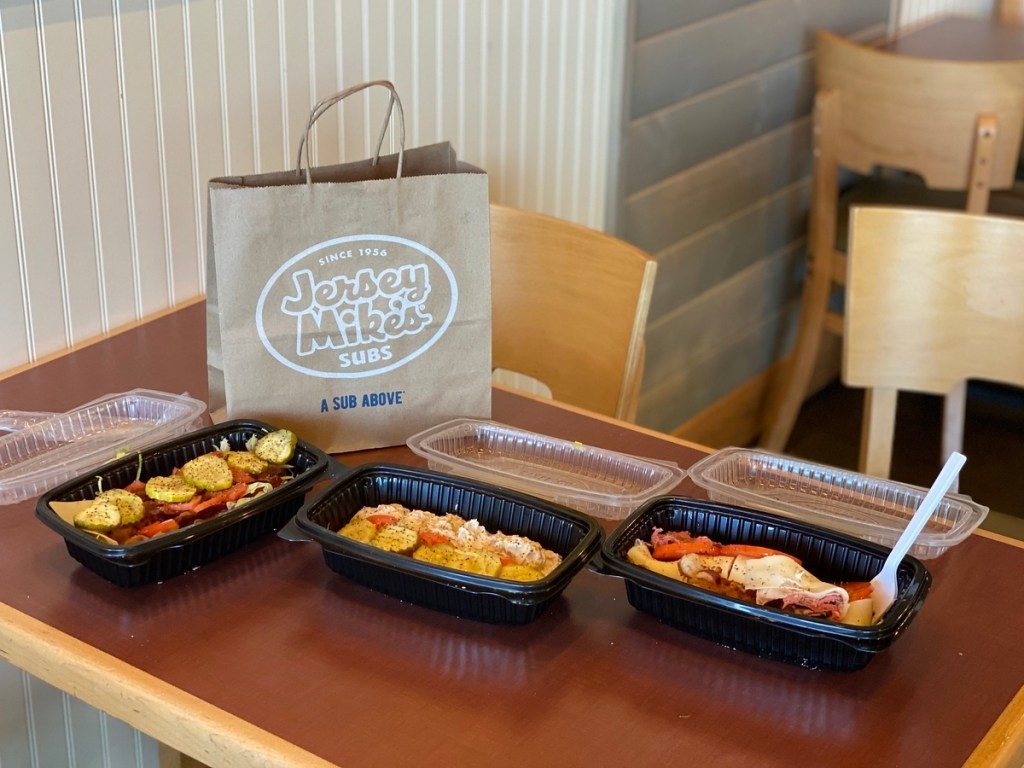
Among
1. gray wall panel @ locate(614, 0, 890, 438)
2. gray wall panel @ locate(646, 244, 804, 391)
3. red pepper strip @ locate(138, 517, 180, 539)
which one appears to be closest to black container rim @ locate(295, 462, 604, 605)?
red pepper strip @ locate(138, 517, 180, 539)

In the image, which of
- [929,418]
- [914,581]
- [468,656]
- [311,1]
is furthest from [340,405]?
[929,418]

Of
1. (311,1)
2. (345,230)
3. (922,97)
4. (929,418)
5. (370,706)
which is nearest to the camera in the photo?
(370,706)

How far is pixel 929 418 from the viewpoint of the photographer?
127 inches

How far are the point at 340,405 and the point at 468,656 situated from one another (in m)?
0.37

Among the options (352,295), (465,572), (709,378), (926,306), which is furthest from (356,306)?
(709,378)

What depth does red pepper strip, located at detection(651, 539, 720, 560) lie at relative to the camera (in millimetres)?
1030

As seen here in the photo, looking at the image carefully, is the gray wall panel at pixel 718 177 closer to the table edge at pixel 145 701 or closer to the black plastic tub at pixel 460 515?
the black plastic tub at pixel 460 515

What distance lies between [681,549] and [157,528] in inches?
17.4

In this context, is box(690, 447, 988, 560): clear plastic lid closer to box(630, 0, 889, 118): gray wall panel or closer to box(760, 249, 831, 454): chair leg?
box(630, 0, 889, 118): gray wall panel

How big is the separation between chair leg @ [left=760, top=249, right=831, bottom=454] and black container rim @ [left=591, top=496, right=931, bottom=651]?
5.61ft

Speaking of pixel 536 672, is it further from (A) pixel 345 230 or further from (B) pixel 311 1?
(B) pixel 311 1

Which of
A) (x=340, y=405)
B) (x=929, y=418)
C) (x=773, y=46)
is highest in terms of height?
(x=773, y=46)

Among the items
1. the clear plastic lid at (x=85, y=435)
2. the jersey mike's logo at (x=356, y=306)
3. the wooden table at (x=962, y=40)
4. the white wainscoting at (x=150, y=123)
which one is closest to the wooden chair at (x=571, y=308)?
the white wainscoting at (x=150, y=123)

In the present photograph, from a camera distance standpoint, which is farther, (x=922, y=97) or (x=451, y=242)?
(x=922, y=97)
